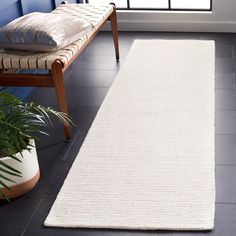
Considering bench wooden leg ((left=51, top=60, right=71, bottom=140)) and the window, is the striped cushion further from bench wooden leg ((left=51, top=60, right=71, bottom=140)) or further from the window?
the window

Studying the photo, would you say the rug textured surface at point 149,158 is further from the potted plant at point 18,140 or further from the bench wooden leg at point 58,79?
the bench wooden leg at point 58,79

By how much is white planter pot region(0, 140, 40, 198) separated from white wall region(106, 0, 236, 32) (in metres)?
2.57

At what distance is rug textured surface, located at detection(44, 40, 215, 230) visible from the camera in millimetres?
Answer: 1849

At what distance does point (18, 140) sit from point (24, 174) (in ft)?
0.77

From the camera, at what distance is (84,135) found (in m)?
2.53

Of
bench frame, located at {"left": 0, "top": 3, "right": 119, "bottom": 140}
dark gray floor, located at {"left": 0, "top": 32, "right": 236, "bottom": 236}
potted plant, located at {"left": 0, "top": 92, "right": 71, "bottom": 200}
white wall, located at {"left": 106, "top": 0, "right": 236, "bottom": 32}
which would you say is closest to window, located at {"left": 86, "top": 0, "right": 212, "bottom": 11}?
white wall, located at {"left": 106, "top": 0, "right": 236, "bottom": 32}

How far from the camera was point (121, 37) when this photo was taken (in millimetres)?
4188

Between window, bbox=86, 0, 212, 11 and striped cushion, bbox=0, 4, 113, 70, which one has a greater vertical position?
striped cushion, bbox=0, 4, 113, 70

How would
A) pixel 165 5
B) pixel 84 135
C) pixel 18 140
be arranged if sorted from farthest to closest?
pixel 165 5
pixel 84 135
pixel 18 140

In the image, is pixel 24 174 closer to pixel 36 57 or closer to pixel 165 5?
pixel 36 57

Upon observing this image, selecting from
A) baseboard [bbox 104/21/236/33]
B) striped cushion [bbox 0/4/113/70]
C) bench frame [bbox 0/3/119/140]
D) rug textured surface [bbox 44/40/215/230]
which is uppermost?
striped cushion [bbox 0/4/113/70]

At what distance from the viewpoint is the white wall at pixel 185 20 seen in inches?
162

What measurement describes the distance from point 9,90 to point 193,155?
1.23m

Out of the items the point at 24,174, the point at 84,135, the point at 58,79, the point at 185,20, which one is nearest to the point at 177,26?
the point at 185,20
